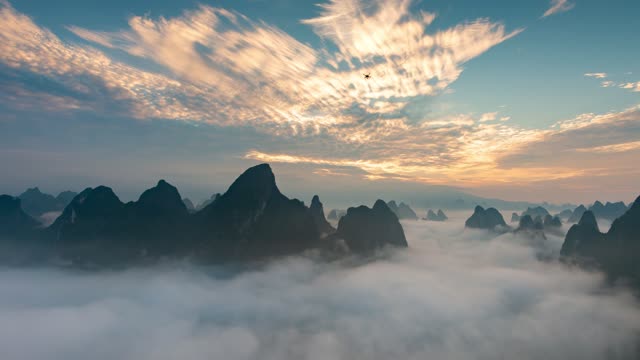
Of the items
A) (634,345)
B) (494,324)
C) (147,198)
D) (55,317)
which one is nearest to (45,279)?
(55,317)

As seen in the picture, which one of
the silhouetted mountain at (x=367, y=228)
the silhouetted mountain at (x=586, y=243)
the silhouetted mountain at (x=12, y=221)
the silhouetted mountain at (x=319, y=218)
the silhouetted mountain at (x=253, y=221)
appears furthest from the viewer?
the silhouetted mountain at (x=319, y=218)

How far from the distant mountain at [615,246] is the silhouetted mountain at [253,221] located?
428 ft

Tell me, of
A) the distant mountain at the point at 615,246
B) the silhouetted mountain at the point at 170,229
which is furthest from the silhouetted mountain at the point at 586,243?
the silhouetted mountain at the point at 170,229

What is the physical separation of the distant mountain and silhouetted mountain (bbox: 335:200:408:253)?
292 ft

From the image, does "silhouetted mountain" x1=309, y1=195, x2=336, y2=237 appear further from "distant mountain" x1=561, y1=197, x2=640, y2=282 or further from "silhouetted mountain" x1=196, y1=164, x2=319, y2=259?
"distant mountain" x1=561, y1=197, x2=640, y2=282

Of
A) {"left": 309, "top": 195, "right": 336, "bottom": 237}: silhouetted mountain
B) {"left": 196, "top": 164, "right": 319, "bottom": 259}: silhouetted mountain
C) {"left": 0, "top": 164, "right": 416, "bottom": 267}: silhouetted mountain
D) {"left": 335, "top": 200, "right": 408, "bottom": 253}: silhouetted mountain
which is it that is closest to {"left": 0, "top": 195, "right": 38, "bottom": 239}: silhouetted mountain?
{"left": 0, "top": 164, "right": 416, "bottom": 267}: silhouetted mountain

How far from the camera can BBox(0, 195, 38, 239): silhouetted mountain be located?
156 metres

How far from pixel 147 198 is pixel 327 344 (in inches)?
4012

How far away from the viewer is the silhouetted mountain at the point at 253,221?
138 metres

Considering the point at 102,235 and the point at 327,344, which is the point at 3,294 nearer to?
the point at 102,235

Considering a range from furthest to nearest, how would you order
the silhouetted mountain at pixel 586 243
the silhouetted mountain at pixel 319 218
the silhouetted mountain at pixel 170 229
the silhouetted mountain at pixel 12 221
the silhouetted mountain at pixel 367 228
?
the silhouetted mountain at pixel 319 218 → the silhouetted mountain at pixel 367 228 → the silhouetted mountain at pixel 12 221 → the silhouetted mountain at pixel 586 243 → the silhouetted mountain at pixel 170 229

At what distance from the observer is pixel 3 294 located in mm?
131750

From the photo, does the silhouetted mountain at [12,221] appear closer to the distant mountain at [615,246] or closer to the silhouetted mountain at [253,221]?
the silhouetted mountain at [253,221]

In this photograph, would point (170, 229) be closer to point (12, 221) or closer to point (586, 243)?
point (12, 221)
